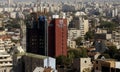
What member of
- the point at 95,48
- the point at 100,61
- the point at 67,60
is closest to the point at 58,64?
the point at 67,60

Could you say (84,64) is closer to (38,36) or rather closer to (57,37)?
(38,36)

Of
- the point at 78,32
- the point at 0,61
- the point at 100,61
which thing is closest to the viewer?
the point at 100,61

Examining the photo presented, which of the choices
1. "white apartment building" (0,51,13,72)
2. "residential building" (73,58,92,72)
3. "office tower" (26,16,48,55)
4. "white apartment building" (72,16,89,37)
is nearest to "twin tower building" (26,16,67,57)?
"office tower" (26,16,48,55)

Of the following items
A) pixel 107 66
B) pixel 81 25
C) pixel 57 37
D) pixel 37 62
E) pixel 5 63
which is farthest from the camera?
pixel 81 25

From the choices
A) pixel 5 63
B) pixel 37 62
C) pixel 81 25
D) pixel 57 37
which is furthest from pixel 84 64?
pixel 81 25

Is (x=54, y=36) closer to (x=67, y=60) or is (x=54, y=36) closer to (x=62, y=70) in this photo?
(x=67, y=60)

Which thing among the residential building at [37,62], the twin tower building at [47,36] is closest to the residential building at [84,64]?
the residential building at [37,62]

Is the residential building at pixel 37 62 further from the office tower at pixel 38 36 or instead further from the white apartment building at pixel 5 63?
the office tower at pixel 38 36
